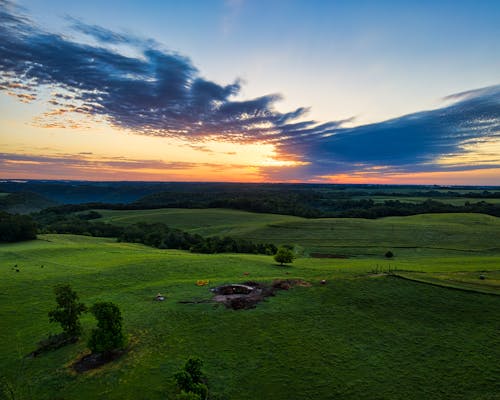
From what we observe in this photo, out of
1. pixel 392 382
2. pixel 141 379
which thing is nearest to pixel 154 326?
pixel 141 379

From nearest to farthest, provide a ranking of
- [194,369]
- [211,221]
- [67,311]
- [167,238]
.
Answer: [194,369], [67,311], [167,238], [211,221]

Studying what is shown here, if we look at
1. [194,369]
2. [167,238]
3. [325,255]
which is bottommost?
[167,238]

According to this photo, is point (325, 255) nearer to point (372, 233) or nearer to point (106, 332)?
point (372, 233)

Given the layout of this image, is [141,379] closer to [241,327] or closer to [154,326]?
[154,326]

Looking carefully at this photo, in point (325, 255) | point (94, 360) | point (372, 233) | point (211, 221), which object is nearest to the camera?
point (94, 360)

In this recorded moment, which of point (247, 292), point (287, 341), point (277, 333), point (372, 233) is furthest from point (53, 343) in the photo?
point (372, 233)

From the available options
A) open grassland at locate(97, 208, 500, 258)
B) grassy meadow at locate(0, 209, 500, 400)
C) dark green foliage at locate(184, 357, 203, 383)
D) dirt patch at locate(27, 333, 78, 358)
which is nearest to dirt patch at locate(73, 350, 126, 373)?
grassy meadow at locate(0, 209, 500, 400)
